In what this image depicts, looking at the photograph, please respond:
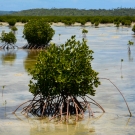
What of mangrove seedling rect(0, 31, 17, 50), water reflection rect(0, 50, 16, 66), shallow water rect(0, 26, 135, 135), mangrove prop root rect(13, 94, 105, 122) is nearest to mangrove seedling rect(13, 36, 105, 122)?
mangrove prop root rect(13, 94, 105, 122)

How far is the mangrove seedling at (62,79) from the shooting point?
10.4 metres

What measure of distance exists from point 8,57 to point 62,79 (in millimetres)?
13335

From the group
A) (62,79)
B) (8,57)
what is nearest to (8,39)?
(8,57)

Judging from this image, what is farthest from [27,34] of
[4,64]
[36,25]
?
[4,64]

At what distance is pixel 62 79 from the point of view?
1028 cm

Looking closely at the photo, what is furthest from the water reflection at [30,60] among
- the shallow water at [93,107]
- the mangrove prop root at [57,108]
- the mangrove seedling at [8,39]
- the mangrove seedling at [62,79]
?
the mangrove seedling at [62,79]

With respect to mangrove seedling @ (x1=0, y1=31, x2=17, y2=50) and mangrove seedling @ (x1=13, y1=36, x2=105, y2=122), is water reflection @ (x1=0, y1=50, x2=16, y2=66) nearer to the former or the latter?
mangrove seedling @ (x1=0, y1=31, x2=17, y2=50)

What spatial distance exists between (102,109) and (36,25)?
56.9 ft

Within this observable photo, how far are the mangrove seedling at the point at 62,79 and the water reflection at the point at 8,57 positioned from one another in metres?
9.71

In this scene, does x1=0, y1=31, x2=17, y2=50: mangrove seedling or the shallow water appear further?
x1=0, y1=31, x2=17, y2=50: mangrove seedling

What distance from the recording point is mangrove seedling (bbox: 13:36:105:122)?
408 inches

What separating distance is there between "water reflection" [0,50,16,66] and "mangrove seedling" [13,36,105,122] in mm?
9707

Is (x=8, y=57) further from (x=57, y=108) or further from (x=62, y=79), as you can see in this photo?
(x=62, y=79)

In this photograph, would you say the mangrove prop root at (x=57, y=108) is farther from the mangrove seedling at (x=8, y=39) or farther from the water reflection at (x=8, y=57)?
the mangrove seedling at (x=8, y=39)
